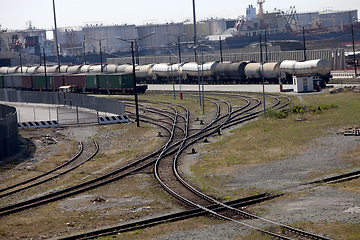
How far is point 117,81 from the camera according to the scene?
6856 cm

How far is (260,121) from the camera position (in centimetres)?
3531

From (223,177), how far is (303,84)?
3594 centimetres

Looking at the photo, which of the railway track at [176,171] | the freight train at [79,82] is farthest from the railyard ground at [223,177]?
the freight train at [79,82]

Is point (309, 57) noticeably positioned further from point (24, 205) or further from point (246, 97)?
point (24, 205)

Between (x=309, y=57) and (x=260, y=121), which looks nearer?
(x=260, y=121)

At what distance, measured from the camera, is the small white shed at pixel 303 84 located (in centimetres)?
5231

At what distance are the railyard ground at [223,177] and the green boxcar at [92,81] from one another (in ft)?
121

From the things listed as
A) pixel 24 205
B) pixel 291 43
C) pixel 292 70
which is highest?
pixel 291 43

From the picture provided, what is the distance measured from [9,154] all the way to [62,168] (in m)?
5.98

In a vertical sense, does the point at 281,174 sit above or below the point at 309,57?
below

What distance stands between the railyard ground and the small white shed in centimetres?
1677

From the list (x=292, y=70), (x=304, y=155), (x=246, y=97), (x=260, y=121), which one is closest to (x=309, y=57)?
(x=292, y=70)

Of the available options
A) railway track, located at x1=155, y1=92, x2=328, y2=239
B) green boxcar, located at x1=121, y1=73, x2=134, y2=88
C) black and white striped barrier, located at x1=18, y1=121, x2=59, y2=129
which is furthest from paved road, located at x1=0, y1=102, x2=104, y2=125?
railway track, located at x1=155, y1=92, x2=328, y2=239

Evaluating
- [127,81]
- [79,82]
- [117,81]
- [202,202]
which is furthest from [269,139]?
[79,82]
